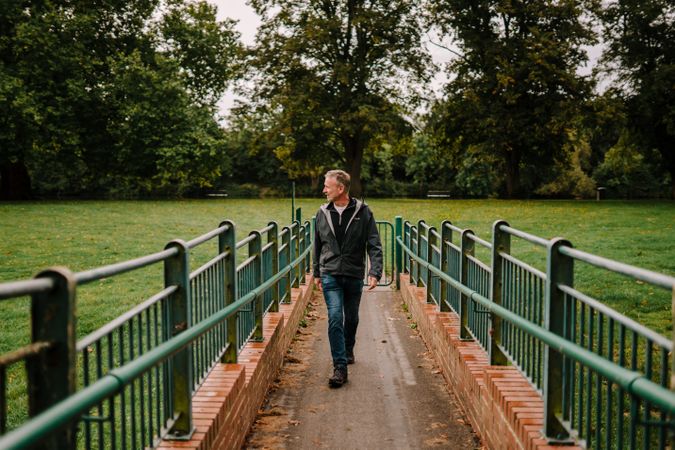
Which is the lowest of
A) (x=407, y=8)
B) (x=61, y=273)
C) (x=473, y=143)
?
(x=61, y=273)

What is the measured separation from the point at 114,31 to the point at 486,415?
38620 mm

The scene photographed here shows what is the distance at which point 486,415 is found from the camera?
4.66 metres

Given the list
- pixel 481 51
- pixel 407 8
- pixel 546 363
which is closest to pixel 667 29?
pixel 481 51

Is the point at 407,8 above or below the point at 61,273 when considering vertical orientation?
above

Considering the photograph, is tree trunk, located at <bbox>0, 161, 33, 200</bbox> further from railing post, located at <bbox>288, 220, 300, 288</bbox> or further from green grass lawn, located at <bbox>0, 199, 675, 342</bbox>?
railing post, located at <bbox>288, 220, 300, 288</bbox>

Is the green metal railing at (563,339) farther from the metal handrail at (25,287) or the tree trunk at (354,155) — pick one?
the tree trunk at (354,155)

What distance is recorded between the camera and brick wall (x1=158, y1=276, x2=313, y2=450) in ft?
12.5

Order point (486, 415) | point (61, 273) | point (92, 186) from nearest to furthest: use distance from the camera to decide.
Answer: point (61, 273)
point (486, 415)
point (92, 186)

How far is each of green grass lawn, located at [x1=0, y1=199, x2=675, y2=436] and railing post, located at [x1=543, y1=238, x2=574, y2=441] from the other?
3.77 m

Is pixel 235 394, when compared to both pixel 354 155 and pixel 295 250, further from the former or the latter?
pixel 354 155

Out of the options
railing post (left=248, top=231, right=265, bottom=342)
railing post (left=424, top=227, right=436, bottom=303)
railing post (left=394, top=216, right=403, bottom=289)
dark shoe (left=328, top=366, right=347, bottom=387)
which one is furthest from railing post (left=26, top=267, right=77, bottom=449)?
railing post (left=394, top=216, right=403, bottom=289)

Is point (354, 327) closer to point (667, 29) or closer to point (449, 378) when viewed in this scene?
point (449, 378)

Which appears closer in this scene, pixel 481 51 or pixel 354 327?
pixel 354 327

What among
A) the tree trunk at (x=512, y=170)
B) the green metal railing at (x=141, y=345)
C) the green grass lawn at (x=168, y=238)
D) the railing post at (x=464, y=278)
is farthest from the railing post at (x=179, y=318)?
the tree trunk at (x=512, y=170)
